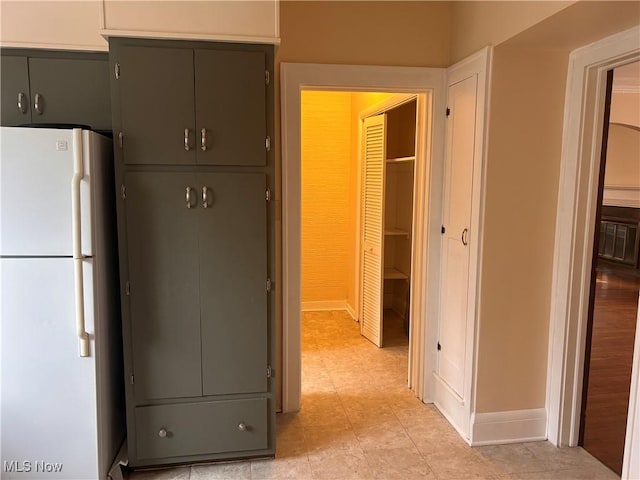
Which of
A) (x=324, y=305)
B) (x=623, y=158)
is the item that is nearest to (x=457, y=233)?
(x=324, y=305)

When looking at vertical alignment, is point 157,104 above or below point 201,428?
above

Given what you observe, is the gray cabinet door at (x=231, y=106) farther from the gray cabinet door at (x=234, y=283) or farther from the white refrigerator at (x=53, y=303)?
the white refrigerator at (x=53, y=303)

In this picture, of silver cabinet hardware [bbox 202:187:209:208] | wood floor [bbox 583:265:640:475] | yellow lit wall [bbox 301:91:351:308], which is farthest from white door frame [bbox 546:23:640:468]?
yellow lit wall [bbox 301:91:351:308]

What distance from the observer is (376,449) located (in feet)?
8.63

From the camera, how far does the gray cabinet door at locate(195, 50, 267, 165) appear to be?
2244 mm

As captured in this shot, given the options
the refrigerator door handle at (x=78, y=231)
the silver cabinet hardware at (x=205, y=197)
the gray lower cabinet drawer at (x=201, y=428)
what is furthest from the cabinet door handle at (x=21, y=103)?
the gray lower cabinet drawer at (x=201, y=428)

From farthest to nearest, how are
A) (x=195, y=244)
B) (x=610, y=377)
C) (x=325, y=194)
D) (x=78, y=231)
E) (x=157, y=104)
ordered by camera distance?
(x=325, y=194) → (x=610, y=377) → (x=195, y=244) → (x=157, y=104) → (x=78, y=231)

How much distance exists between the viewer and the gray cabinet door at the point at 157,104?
7.20 feet

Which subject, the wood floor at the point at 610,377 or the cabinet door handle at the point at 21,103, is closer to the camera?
the cabinet door handle at the point at 21,103

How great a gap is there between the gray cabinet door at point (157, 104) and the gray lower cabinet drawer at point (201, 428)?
125 centimetres

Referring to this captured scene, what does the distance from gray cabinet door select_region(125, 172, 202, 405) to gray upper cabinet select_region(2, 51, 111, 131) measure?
0.53 meters

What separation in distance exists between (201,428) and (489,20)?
257 centimetres

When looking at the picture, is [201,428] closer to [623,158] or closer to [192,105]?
[192,105]

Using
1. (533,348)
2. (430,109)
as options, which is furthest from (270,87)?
(533,348)
